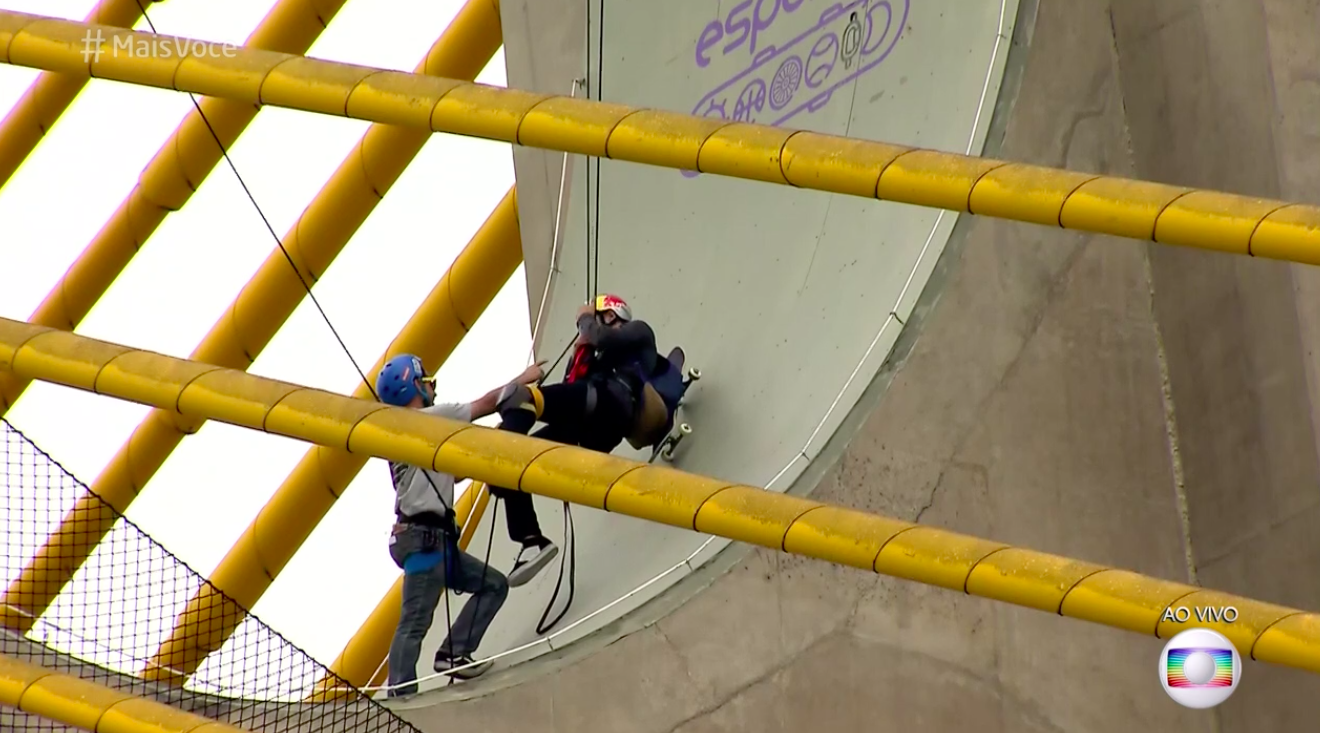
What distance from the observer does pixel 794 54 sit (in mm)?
10320

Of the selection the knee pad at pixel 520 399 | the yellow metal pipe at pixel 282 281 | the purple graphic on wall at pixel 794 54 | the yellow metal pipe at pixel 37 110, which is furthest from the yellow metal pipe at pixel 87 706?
the yellow metal pipe at pixel 37 110

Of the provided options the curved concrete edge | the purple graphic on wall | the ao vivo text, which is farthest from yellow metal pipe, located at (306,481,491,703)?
the ao vivo text

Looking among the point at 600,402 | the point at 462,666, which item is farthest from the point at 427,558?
the point at 600,402

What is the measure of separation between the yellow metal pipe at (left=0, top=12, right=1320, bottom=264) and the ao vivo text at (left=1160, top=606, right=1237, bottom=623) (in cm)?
85

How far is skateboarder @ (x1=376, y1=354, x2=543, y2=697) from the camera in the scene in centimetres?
911

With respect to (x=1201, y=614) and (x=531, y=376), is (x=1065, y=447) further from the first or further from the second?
(x=1201, y=614)

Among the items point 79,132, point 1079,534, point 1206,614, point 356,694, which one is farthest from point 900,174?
point 79,132

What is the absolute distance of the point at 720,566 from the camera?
28.2 feet

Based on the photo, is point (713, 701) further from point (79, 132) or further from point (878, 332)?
point (79, 132)

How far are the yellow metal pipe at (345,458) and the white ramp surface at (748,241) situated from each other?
1.72 metres

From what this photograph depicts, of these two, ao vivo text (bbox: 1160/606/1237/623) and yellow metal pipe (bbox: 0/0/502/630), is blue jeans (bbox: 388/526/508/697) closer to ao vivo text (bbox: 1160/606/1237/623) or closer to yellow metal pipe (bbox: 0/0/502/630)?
ao vivo text (bbox: 1160/606/1237/623)

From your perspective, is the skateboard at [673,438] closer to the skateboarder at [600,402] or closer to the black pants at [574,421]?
the skateboarder at [600,402]

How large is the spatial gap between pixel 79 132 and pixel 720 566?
884 centimetres

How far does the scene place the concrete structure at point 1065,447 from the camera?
25.9ft
